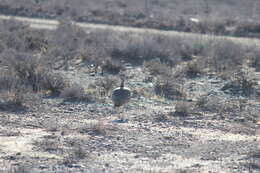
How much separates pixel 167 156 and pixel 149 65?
10.5m

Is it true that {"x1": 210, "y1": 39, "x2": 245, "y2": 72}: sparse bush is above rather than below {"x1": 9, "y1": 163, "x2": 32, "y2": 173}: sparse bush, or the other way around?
below

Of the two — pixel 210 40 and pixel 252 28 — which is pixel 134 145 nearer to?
pixel 210 40

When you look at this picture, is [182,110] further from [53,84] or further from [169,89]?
[53,84]

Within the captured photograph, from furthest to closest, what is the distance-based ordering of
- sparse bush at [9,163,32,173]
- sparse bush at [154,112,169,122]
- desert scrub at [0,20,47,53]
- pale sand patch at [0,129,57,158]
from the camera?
desert scrub at [0,20,47,53]
sparse bush at [154,112,169,122]
pale sand patch at [0,129,57,158]
sparse bush at [9,163,32,173]

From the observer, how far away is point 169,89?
17969 mm

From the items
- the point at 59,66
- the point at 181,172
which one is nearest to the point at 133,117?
the point at 181,172

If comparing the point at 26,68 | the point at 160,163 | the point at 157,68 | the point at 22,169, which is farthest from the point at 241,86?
the point at 22,169

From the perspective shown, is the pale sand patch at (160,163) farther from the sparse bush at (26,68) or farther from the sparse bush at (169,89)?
the sparse bush at (26,68)

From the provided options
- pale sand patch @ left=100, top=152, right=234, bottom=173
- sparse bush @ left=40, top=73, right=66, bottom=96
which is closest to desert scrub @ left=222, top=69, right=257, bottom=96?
sparse bush @ left=40, top=73, right=66, bottom=96

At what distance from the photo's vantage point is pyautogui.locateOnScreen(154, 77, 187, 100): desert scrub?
17.6 m

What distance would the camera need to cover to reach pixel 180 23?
36219 millimetres

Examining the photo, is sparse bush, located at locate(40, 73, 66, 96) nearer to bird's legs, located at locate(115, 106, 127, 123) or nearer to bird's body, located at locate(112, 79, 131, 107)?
bird's legs, located at locate(115, 106, 127, 123)

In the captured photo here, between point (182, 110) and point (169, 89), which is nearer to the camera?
point (182, 110)

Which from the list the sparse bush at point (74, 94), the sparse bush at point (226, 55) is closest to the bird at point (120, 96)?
the sparse bush at point (74, 94)
